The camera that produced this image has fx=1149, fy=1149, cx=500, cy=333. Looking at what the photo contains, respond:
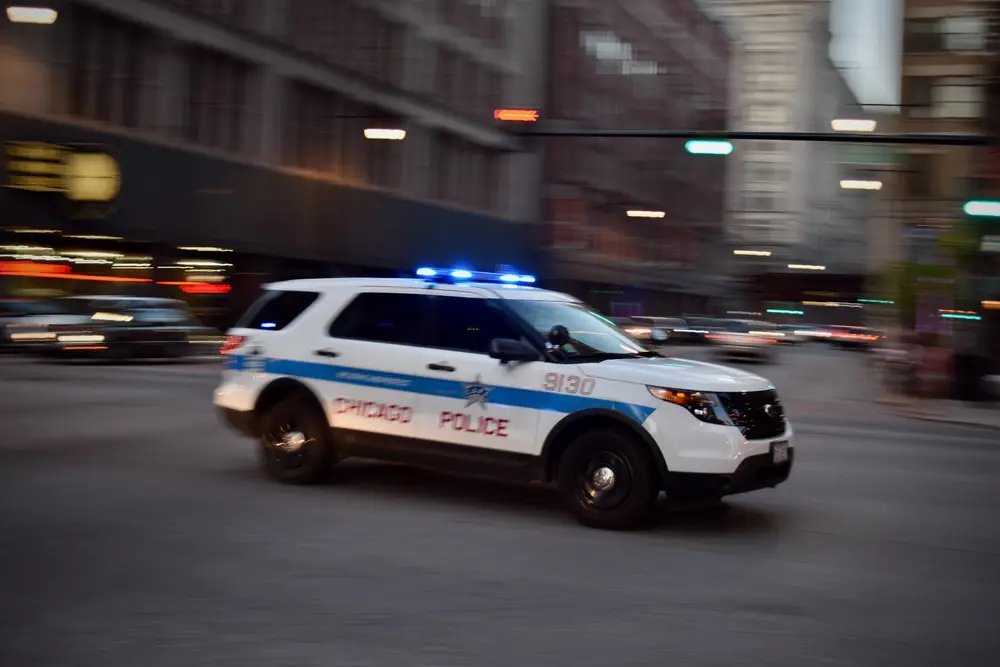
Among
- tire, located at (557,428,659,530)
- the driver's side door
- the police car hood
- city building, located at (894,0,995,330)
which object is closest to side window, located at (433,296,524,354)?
the driver's side door

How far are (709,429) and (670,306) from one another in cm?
8885

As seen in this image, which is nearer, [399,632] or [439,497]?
[399,632]

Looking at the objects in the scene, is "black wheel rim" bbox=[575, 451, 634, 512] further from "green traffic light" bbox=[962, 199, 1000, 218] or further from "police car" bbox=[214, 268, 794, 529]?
"green traffic light" bbox=[962, 199, 1000, 218]

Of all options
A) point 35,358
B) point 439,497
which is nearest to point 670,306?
point 35,358

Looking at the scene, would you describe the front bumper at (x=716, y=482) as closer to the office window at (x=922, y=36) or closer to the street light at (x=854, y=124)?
the street light at (x=854, y=124)

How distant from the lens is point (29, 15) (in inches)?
1236

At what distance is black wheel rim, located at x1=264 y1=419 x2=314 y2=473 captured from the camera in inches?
392

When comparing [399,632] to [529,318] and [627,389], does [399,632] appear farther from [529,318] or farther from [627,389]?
[529,318]

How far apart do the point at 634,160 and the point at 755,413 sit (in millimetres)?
70162

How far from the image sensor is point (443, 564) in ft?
23.7

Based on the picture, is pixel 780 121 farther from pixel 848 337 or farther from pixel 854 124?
pixel 854 124

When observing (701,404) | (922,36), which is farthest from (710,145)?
(922,36)

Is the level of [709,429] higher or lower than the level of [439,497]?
higher

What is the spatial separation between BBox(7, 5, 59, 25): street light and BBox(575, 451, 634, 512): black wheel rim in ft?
92.4
